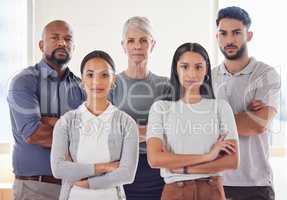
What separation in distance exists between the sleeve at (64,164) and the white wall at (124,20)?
71cm

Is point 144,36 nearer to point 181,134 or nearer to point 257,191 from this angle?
point 181,134

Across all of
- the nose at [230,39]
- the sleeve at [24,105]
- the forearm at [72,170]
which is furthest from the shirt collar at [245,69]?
the sleeve at [24,105]

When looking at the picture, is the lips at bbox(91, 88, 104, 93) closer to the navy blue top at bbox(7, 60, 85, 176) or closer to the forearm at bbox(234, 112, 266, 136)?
the navy blue top at bbox(7, 60, 85, 176)

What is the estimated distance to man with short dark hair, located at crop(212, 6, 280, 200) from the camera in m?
2.15

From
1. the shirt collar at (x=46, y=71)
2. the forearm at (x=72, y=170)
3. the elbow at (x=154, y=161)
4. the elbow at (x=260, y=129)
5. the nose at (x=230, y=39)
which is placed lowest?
the forearm at (x=72, y=170)

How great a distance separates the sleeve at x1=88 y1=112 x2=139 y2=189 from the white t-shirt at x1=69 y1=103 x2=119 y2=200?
0.04 m

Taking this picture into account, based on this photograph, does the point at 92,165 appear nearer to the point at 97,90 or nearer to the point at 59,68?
the point at 97,90

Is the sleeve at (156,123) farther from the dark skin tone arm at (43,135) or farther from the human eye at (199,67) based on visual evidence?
the dark skin tone arm at (43,135)

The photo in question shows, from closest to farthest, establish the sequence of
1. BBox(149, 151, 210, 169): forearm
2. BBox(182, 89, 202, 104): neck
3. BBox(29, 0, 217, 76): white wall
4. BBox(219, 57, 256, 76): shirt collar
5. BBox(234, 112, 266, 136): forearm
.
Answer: BBox(149, 151, 210, 169): forearm → BBox(182, 89, 202, 104): neck → BBox(234, 112, 266, 136): forearm → BBox(219, 57, 256, 76): shirt collar → BBox(29, 0, 217, 76): white wall

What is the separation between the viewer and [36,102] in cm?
218

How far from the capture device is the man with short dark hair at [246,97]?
2.15m

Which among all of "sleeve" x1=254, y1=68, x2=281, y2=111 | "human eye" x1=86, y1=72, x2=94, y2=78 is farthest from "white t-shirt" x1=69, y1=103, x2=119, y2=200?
"sleeve" x1=254, y1=68, x2=281, y2=111

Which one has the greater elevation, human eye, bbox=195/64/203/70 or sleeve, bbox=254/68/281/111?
human eye, bbox=195/64/203/70

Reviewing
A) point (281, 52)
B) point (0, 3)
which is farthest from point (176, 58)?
point (0, 3)
